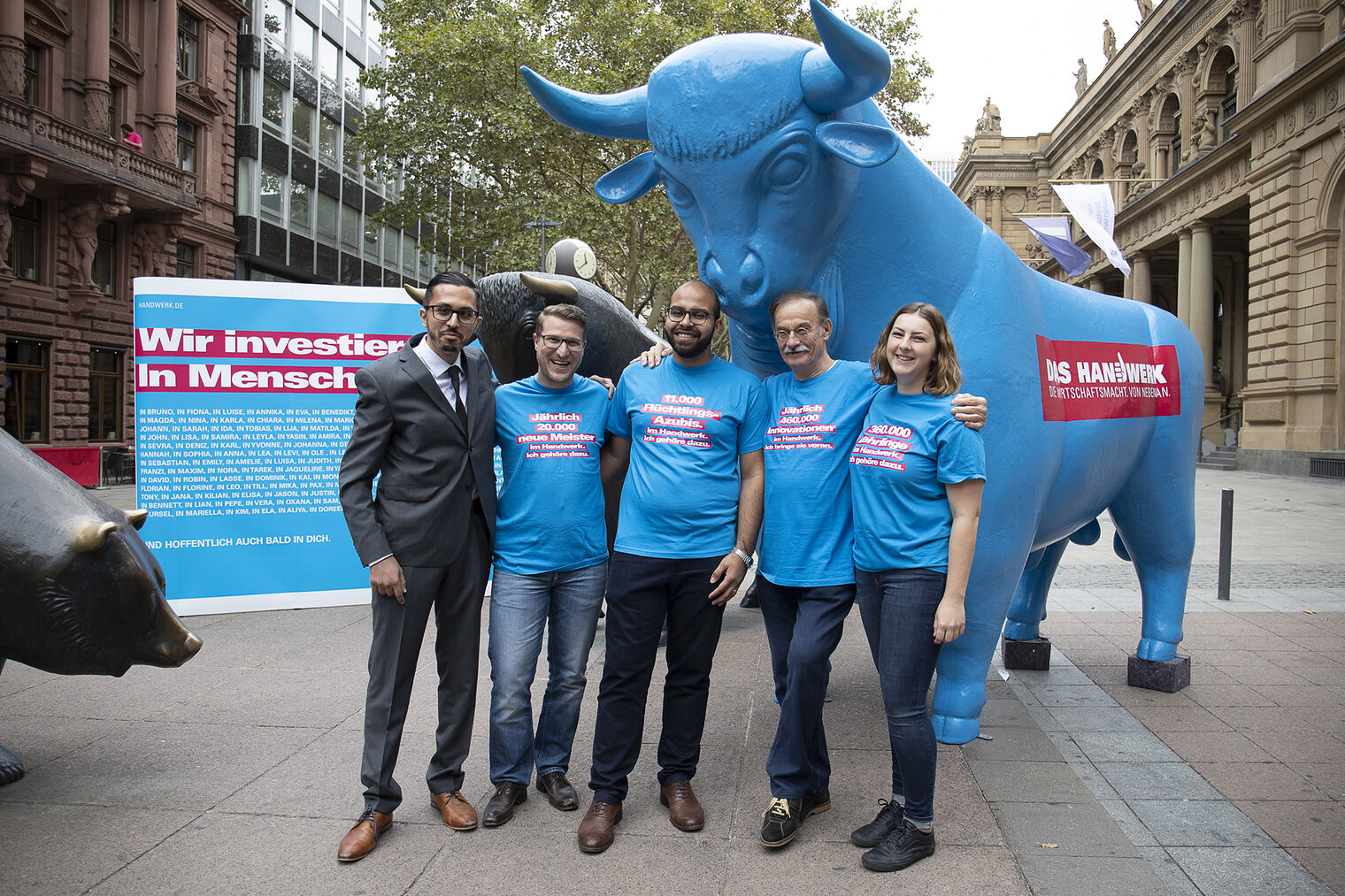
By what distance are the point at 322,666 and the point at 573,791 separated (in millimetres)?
2503

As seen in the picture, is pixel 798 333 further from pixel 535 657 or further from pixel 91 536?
pixel 91 536

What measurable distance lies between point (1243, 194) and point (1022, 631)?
22.6 meters

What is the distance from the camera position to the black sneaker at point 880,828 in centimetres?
283

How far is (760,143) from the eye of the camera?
2.48 metres

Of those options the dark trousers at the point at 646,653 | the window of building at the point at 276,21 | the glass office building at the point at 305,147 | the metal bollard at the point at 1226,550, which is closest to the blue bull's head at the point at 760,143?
the dark trousers at the point at 646,653

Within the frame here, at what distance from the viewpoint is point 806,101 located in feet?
8.34

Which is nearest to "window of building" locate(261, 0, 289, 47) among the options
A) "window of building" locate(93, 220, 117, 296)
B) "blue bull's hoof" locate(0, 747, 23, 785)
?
"window of building" locate(93, 220, 117, 296)

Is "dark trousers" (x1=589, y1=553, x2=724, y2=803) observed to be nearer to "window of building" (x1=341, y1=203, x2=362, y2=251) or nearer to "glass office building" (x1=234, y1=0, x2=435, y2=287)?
"glass office building" (x1=234, y1=0, x2=435, y2=287)

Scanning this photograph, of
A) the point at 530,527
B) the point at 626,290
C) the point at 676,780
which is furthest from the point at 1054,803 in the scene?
the point at 626,290

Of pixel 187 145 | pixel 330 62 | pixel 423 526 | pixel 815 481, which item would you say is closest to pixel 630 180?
pixel 815 481

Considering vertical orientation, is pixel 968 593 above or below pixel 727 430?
below

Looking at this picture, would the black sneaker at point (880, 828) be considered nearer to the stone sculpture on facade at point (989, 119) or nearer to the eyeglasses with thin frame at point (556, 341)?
the eyeglasses with thin frame at point (556, 341)

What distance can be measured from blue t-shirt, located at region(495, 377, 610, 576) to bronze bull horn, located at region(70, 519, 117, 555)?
3.99 ft

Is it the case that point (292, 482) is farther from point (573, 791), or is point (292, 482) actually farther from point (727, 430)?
point (727, 430)
